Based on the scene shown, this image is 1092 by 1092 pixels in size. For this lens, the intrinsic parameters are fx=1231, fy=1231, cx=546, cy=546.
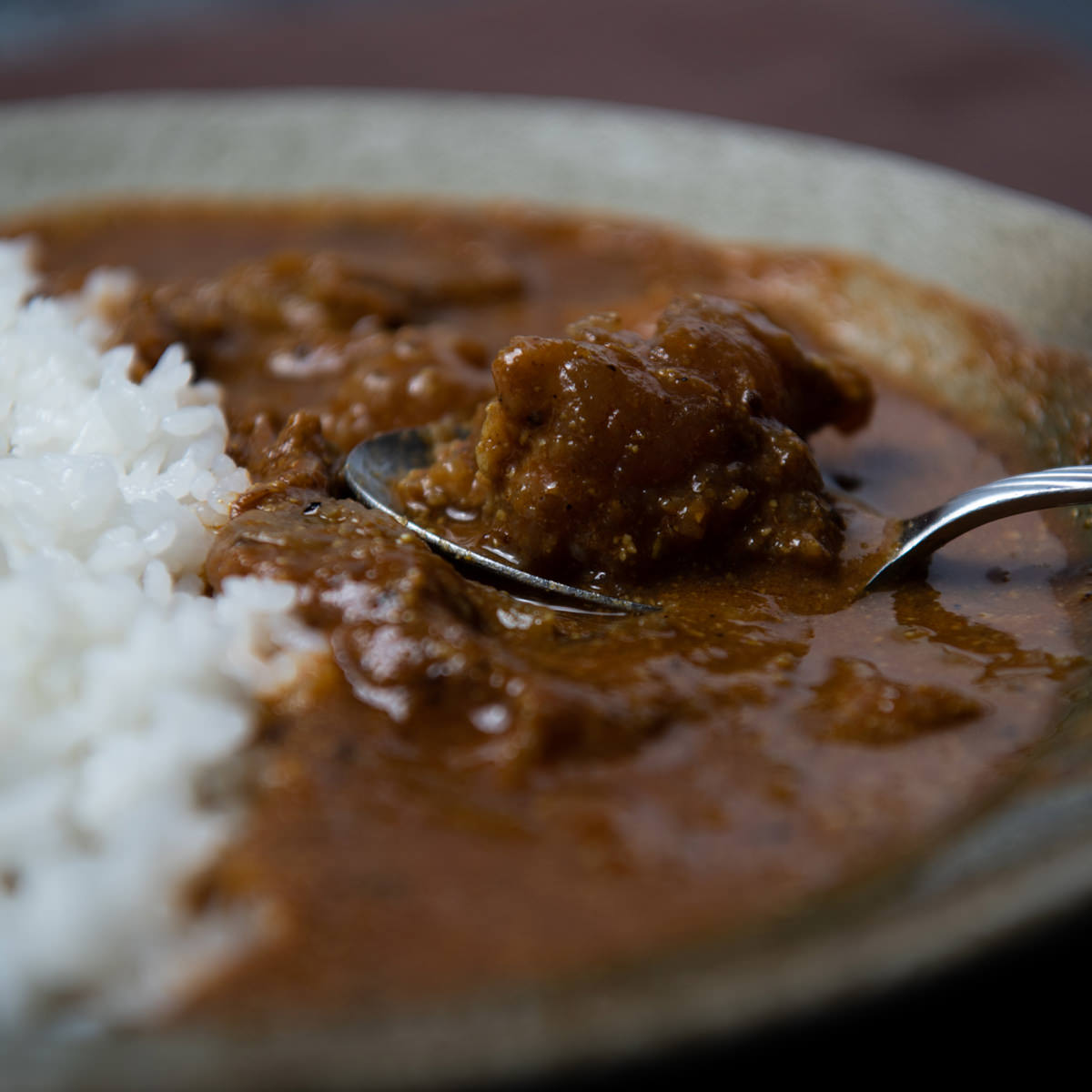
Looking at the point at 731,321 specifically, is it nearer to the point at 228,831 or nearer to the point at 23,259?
the point at 228,831

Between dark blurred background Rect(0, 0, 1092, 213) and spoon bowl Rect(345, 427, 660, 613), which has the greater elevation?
dark blurred background Rect(0, 0, 1092, 213)

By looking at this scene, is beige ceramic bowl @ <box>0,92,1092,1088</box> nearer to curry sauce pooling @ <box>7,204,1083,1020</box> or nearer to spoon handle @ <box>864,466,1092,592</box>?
curry sauce pooling @ <box>7,204,1083,1020</box>

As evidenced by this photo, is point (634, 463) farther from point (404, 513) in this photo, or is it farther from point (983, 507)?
point (983, 507)

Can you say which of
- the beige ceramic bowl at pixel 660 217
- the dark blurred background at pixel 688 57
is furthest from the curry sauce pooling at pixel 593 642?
the dark blurred background at pixel 688 57

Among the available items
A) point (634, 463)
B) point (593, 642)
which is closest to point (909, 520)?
point (634, 463)

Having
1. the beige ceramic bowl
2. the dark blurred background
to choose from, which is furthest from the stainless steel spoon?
the dark blurred background

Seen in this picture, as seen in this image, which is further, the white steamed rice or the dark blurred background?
the dark blurred background

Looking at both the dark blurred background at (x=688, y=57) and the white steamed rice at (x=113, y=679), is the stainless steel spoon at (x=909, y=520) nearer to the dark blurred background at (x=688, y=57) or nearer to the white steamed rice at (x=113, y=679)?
the white steamed rice at (x=113, y=679)

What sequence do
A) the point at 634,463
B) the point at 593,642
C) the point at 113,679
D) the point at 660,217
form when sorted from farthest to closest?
1. the point at 660,217
2. the point at 634,463
3. the point at 593,642
4. the point at 113,679
